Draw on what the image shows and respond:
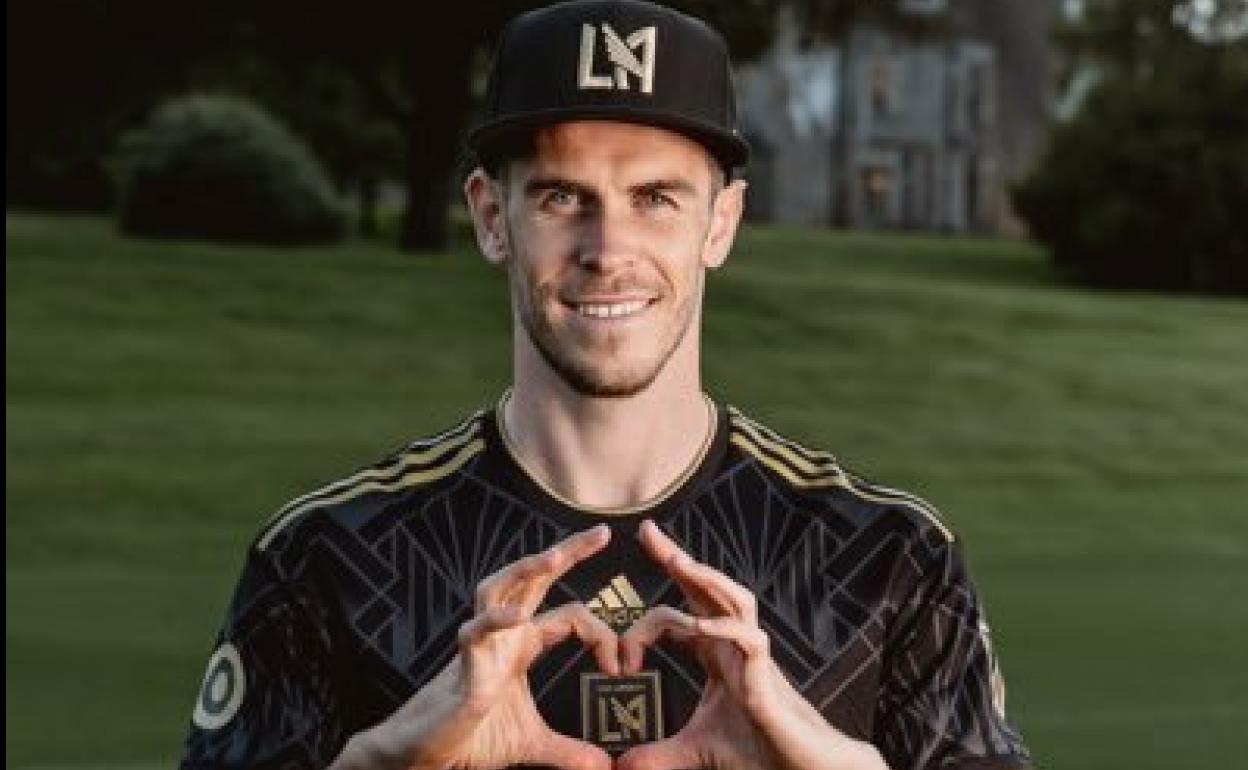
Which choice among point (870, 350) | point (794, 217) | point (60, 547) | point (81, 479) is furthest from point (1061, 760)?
point (794, 217)

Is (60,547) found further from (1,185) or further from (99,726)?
(1,185)

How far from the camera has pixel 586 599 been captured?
3.33 metres

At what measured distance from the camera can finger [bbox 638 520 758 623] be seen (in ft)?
9.77

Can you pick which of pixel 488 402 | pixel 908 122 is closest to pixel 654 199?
pixel 488 402

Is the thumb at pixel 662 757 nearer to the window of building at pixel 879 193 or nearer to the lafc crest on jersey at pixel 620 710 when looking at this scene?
the lafc crest on jersey at pixel 620 710

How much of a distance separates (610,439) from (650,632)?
333 mm

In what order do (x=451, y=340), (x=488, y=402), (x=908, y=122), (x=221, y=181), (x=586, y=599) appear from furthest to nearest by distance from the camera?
(x=908, y=122) < (x=221, y=181) < (x=451, y=340) < (x=488, y=402) < (x=586, y=599)

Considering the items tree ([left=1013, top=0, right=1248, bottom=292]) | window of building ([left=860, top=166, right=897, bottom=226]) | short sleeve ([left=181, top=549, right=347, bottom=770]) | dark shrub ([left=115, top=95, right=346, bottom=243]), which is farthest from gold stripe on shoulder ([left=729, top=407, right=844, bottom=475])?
window of building ([left=860, top=166, right=897, bottom=226])

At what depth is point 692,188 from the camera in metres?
3.26

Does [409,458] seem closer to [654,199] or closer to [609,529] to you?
[609,529]

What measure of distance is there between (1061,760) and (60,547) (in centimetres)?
959

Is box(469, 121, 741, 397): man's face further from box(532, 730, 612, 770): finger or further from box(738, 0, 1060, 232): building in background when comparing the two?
box(738, 0, 1060, 232): building in background

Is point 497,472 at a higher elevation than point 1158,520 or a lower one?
higher

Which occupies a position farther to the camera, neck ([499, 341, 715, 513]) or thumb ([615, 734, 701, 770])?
neck ([499, 341, 715, 513])
